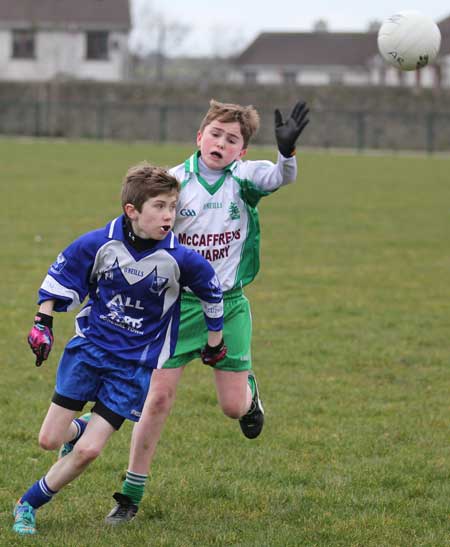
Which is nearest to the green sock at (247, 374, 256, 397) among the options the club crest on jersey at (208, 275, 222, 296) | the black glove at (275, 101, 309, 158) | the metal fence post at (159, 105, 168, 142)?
the club crest on jersey at (208, 275, 222, 296)

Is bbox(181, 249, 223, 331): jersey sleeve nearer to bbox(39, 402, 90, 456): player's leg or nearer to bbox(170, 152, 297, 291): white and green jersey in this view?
bbox(170, 152, 297, 291): white and green jersey

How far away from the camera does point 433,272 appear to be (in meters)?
13.6

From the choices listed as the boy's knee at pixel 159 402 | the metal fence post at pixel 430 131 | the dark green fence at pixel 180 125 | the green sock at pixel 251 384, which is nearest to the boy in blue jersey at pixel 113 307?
the boy's knee at pixel 159 402

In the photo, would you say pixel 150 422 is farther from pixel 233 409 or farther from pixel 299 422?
pixel 299 422

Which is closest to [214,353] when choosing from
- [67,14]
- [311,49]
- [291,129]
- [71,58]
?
[291,129]

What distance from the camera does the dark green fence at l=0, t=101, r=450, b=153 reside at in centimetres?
4825

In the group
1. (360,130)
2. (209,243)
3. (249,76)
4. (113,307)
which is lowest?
(360,130)

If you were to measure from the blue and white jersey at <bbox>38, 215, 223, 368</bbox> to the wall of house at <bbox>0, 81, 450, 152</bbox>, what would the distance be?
43.3 m

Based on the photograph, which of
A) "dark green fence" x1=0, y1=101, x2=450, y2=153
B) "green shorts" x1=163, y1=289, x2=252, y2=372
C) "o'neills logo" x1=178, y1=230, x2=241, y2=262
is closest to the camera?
"green shorts" x1=163, y1=289, x2=252, y2=372

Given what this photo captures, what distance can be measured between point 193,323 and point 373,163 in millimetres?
31835

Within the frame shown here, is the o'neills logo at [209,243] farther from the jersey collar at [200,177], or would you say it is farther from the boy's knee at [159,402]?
the boy's knee at [159,402]

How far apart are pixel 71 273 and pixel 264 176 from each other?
1210 mm

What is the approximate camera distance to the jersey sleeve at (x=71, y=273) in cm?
487

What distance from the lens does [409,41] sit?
6375 mm
